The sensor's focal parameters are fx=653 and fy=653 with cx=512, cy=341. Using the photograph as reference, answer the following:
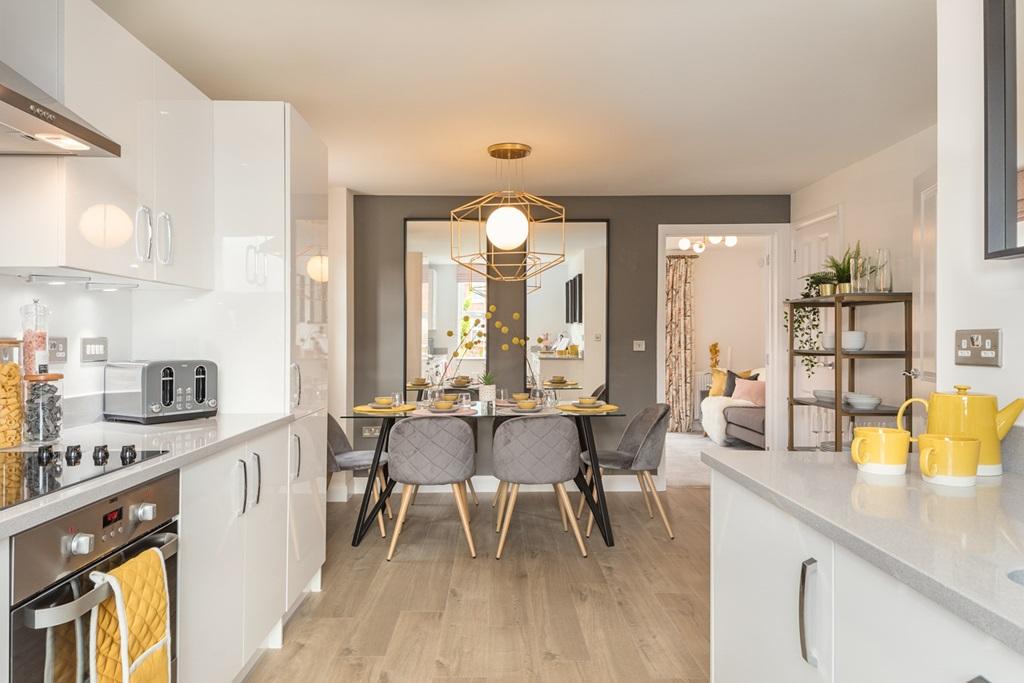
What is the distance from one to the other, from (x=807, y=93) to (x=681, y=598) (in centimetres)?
243

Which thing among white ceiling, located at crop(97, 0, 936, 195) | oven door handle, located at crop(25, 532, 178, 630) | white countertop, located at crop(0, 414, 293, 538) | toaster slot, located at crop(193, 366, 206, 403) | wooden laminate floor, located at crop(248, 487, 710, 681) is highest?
white ceiling, located at crop(97, 0, 936, 195)

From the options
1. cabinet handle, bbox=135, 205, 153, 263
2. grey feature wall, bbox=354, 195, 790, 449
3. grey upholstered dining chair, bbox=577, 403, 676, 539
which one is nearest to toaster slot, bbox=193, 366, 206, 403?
cabinet handle, bbox=135, 205, 153, 263

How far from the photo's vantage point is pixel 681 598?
2967 millimetres

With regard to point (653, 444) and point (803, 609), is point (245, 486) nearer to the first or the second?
point (803, 609)

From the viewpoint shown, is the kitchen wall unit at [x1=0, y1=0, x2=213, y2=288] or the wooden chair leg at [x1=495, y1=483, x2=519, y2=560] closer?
the kitchen wall unit at [x1=0, y1=0, x2=213, y2=288]

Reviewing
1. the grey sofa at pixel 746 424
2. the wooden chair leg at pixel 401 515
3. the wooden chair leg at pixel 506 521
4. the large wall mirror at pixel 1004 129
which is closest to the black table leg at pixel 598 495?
the wooden chair leg at pixel 506 521

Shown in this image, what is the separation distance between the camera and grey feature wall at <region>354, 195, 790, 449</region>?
5.26 metres

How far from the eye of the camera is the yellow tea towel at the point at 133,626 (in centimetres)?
126

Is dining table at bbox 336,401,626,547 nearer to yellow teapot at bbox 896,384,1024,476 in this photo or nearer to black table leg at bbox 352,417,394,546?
black table leg at bbox 352,417,394,546

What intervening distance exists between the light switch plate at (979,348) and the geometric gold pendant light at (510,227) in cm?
234

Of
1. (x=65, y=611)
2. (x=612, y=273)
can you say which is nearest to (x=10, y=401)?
(x=65, y=611)

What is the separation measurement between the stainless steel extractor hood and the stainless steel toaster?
2.80 feet

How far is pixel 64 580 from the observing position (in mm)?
1213

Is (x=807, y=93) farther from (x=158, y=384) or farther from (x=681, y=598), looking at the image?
(x=158, y=384)
